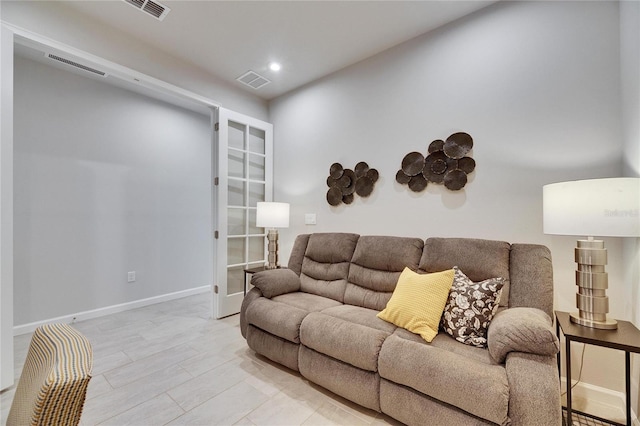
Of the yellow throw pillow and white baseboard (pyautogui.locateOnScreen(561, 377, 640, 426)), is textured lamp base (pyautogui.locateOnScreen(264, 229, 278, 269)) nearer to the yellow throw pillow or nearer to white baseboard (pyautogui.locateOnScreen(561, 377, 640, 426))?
the yellow throw pillow

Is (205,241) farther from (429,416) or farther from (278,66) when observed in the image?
(429,416)

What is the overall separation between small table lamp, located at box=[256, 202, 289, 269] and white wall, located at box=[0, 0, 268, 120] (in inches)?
54.3

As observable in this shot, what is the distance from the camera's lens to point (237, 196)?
3.51m

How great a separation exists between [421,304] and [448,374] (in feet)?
1.52

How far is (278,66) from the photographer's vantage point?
3119 millimetres

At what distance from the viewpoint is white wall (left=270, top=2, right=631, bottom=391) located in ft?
5.95

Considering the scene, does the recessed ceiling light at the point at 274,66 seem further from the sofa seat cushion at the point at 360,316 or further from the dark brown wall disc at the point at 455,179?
the sofa seat cushion at the point at 360,316

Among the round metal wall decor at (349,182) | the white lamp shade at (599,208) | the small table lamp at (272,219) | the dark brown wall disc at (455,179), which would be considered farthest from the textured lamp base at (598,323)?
the small table lamp at (272,219)

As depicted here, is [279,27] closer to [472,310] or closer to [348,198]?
[348,198]

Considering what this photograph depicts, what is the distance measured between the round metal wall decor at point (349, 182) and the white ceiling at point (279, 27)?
1.16m

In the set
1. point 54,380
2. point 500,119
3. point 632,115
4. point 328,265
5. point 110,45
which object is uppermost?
point 110,45

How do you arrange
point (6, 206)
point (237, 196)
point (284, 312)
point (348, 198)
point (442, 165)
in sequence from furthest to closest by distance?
point (237, 196) → point (348, 198) → point (442, 165) → point (284, 312) → point (6, 206)

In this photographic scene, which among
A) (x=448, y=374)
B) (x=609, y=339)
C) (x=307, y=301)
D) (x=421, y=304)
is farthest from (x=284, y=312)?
(x=609, y=339)

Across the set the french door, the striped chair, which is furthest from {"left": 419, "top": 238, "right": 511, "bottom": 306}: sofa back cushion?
the french door
